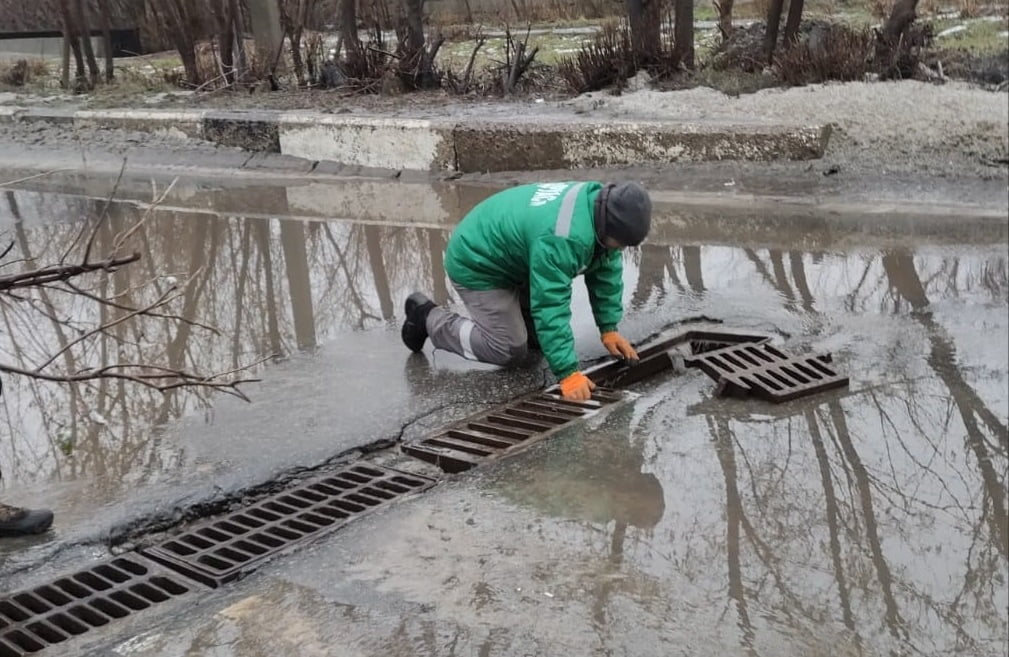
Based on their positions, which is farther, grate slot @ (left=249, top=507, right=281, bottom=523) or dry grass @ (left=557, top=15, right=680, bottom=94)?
dry grass @ (left=557, top=15, right=680, bottom=94)

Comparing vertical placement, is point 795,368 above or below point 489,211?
below

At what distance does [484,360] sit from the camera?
14.9ft

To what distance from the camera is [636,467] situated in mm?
3533

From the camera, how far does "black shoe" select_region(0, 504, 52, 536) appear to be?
10.9 ft

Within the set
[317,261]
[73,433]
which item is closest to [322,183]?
[317,261]

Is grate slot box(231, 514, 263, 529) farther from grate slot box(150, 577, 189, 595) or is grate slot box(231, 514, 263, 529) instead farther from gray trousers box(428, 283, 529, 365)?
gray trousers box(428, 283, 529, 365)

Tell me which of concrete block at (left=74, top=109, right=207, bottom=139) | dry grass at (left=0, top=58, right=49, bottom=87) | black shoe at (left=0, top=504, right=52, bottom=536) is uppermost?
dry grass at (left=0, top=58, right=49, bottom=87)

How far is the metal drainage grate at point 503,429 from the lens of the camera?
3746mm

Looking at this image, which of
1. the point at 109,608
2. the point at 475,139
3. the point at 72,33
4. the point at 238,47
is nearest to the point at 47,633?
the point at 109,608

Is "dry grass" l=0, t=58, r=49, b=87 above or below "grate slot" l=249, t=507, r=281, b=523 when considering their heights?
above

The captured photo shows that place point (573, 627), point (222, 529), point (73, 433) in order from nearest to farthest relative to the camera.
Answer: point (573, 627) < point (222, 529) < point (73, 433)

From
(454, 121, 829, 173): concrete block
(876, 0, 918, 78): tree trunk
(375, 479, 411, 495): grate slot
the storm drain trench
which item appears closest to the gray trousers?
the storm drain trench

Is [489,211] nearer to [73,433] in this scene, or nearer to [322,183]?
[73,433]

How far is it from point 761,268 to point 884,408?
1.87 metres
